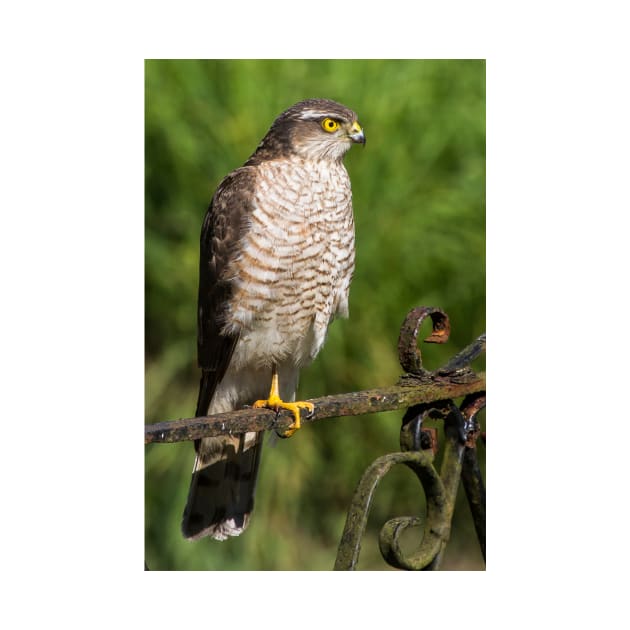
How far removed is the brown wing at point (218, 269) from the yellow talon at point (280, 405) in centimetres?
15

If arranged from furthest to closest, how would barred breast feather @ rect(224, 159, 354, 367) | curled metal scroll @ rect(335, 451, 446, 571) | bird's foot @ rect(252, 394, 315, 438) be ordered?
barred breast feather @ rect(224, 159, 354, 367), bird's foot @ rect(252, 394, 315, 438), curled metal scroll @ rect(335, 451, 446, 571)

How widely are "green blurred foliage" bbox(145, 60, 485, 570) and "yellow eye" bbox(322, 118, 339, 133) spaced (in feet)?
1.83

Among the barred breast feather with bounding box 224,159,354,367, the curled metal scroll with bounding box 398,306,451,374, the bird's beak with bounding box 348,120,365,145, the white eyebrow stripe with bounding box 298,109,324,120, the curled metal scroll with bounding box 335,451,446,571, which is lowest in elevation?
the curled metal scroll with bounding box 335,451,446,571

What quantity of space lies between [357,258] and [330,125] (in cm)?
78

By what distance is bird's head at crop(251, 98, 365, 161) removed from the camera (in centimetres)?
249

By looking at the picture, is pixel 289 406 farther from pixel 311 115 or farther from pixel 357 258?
pixel 357 258

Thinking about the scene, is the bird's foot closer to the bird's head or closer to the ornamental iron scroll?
the ornamental iron scroll

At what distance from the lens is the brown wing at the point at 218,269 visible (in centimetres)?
246

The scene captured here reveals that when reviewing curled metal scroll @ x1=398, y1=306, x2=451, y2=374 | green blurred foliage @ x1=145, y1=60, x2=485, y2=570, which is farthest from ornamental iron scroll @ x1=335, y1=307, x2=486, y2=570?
green blurred foliage @ x1=145, y1=60, x2=485, y2=570

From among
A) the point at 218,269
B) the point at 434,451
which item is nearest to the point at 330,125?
the point at 218,269

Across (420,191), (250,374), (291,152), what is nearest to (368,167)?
(420,191)

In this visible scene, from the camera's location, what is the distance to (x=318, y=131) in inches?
98.3

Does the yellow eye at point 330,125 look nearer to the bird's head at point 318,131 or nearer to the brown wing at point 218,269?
the bird's head at point 318,131

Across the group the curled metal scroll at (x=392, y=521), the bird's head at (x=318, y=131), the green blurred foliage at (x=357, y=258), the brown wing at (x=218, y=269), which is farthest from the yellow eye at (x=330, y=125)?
the curled metal scroll at (x=392, y=521)
